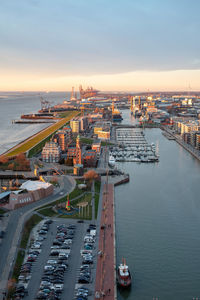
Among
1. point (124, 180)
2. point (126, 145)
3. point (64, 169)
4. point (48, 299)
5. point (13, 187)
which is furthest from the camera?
point (126, 145)

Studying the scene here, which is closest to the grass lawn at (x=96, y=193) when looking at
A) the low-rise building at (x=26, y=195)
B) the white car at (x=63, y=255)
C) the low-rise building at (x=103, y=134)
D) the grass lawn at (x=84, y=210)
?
the grass lawn at (x=84, y=210)

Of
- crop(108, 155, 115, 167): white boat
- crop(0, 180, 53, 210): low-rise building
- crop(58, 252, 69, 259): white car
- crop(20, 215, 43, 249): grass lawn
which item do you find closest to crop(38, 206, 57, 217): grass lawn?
crop(20, 215, 43, 249): grass lawn

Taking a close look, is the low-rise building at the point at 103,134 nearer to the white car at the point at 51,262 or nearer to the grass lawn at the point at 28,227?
the grass lawn at the point at 28,227

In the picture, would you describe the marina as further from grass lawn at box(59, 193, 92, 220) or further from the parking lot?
the parking lot

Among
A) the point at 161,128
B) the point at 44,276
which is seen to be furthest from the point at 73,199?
the point at 161,128

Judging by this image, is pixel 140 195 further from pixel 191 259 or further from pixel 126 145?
pixel 126 145

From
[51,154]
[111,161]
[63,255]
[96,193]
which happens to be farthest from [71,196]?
[111,161]

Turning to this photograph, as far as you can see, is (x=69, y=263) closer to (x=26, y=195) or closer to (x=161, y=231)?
(x=161, y=231)
